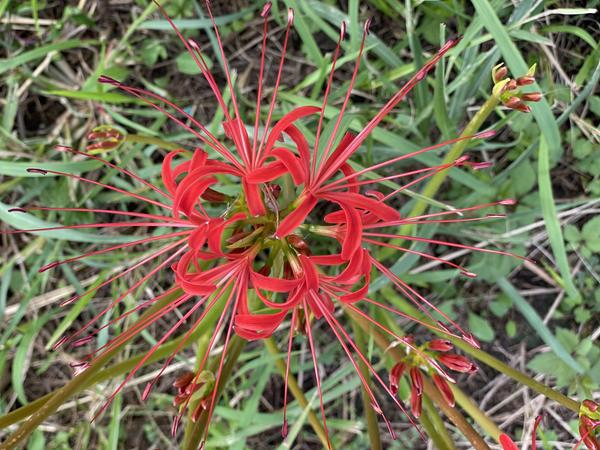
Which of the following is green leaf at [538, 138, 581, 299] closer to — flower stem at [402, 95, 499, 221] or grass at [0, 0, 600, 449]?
grass at [0, 0, 600, 449]

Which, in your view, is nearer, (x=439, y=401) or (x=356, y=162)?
(x=439, y=401)

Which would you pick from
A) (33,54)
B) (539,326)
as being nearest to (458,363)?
(539,326)

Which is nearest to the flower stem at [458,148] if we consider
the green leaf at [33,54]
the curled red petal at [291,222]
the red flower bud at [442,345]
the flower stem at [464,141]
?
the flower stem at [464,141]

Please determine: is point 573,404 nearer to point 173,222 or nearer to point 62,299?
point 173,222

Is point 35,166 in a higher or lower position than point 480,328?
higher

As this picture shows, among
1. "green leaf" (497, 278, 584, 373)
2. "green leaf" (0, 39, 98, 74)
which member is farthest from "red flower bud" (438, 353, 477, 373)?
"green leaf" (0, 39, 98, 74)

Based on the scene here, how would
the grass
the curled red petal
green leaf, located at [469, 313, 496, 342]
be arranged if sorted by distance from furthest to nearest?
green leaf, located at [469, 313, 496, 342] < the grass < the curled red petal

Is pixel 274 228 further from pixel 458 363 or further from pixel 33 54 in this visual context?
pixel 33 54
